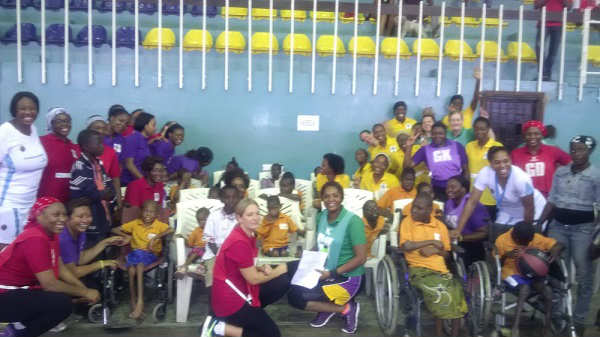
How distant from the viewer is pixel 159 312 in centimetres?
509

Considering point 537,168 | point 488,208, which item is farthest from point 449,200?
point 537,168

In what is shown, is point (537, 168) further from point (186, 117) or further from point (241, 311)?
point (186, 117)

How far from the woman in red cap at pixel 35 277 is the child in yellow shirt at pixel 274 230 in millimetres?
2090

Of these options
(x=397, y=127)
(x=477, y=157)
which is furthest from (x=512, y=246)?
(x=397, y=127)

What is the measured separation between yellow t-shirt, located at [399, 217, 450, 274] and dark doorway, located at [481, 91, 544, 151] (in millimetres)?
4193

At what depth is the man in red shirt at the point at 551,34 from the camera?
883 centimetres

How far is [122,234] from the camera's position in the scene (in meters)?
5.39

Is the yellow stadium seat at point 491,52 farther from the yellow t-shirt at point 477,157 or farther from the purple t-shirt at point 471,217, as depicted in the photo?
the purple t-shirt at point 471,217

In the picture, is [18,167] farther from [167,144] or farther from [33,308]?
[167,144]

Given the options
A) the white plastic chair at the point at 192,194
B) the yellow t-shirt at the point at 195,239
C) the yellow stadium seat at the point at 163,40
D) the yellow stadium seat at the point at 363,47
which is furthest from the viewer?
the yellow stadium seat at the point at 363,47

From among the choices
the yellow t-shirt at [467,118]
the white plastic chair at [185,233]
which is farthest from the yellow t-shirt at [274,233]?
the yellow t-shirt at [467,118]

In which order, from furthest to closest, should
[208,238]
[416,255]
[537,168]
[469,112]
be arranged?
[469,112] < [537,168] < [208,238] < [416,255]

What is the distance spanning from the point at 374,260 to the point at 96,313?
8.49ft

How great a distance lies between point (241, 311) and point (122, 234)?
1.98 meters
